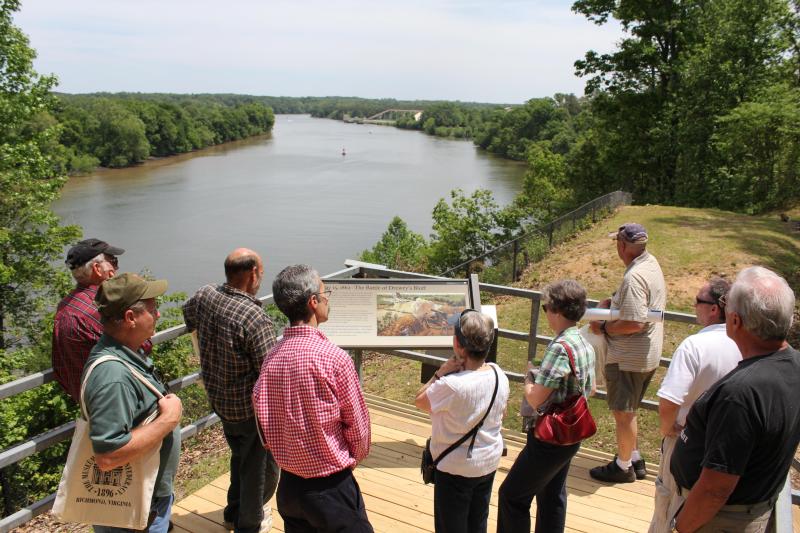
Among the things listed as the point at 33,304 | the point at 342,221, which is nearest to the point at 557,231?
the point at 33,304

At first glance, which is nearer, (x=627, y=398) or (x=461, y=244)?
(x=627, y=398)

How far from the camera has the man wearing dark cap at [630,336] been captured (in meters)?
4.00

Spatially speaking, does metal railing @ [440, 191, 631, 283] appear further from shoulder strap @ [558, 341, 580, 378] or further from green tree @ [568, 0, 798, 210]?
shoulder strap @ [558, 341, 580, 378]

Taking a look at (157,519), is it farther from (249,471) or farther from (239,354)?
(239,354)

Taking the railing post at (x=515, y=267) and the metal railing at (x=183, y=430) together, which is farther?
the railing post at (x=515, y=267)

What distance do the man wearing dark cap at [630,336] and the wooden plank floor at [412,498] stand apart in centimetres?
23

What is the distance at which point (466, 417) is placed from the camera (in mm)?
2799

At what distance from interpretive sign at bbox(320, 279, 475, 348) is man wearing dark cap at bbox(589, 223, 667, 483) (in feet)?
3.44

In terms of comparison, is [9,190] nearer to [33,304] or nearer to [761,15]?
[33,304]

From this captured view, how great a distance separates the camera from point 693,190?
25203 mm

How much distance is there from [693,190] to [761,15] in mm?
6840

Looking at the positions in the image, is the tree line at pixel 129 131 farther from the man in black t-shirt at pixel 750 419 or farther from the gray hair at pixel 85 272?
the man in black t-shirt at pixel 750 419

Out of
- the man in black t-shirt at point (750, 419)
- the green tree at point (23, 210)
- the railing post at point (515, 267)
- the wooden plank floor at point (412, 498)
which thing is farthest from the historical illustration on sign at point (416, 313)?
the green tree at point (23, 210)

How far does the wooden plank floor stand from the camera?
12.5 ft
